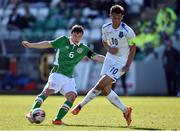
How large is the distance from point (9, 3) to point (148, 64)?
30.2ft

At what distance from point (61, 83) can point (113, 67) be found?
1.11 meters

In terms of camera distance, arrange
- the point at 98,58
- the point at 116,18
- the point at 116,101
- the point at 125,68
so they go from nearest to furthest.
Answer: the point at 116,18
the point at 125,68
the point at 116,101
the point at 98,58

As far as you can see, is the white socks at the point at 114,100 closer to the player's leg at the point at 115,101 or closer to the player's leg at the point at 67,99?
the player's leg at the point at 115,101

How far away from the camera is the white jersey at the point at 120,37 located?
13.1 m

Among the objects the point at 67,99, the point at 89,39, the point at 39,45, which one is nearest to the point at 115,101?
the point at 67,99

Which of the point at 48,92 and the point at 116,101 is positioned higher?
the point at 48,92

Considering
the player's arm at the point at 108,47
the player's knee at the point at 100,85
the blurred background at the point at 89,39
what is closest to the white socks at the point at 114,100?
the player's knee at the point at 100,85

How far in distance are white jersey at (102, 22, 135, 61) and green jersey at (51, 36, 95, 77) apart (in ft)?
2.05

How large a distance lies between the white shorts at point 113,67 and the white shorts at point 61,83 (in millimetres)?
768

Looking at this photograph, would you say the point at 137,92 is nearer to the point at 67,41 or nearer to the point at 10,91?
the point at 10,91

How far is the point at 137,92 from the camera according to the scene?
29.1 meters

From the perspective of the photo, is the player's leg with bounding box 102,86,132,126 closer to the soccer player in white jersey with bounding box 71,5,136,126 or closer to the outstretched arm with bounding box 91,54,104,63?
the soccer player in white jersey with bounding box 71,5,136,126

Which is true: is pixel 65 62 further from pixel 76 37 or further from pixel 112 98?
pixel 112 98

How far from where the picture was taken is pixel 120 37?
518 inches
